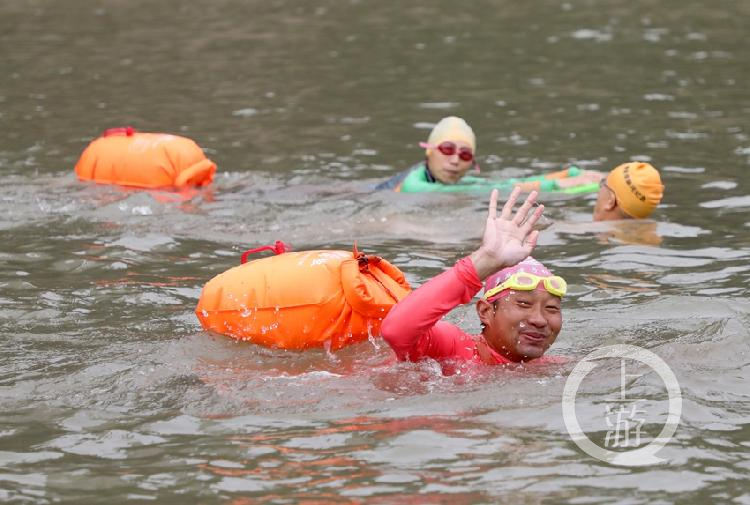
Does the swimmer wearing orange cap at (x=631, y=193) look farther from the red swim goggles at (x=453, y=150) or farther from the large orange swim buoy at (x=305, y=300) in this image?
the large orange swim buoy at (x=305, y=300)

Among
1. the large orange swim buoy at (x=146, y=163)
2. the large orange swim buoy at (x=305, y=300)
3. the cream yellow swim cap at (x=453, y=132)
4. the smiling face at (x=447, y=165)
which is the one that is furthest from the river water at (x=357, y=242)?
the cream yellow swim cap at (x=453, y=132)

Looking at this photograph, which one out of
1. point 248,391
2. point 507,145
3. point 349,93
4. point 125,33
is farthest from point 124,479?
point 125,33

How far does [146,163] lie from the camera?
13.8 meters

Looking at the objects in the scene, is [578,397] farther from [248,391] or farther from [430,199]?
[430,199]

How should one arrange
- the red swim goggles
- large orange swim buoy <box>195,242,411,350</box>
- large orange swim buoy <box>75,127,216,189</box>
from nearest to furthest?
large orange swim buoy <box>195,242,411,350</box>
large orange swim buoy <box>75,127,216,189</box>
the red swim goggles

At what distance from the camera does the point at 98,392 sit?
7789 mm

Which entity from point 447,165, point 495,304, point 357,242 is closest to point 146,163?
point 357,242

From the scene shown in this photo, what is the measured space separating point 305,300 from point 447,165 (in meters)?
6.45

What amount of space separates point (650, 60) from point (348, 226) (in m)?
10.0

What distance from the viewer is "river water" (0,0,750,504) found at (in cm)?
652

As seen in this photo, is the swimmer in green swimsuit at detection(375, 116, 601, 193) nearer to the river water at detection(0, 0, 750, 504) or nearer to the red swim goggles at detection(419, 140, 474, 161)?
the red swim goggles at detection(419, 140, 474, 161)

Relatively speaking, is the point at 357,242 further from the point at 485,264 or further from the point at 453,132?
Answer: the point at 485,264

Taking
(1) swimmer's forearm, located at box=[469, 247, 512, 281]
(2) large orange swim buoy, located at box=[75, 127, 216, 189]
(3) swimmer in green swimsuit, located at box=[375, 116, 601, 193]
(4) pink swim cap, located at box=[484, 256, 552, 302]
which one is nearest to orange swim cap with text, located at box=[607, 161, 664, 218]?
(3) swimmer in green swimsuit, located at box=[375, 116, 601, 193]

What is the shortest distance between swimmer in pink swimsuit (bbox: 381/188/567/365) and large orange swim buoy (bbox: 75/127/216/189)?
659cm
